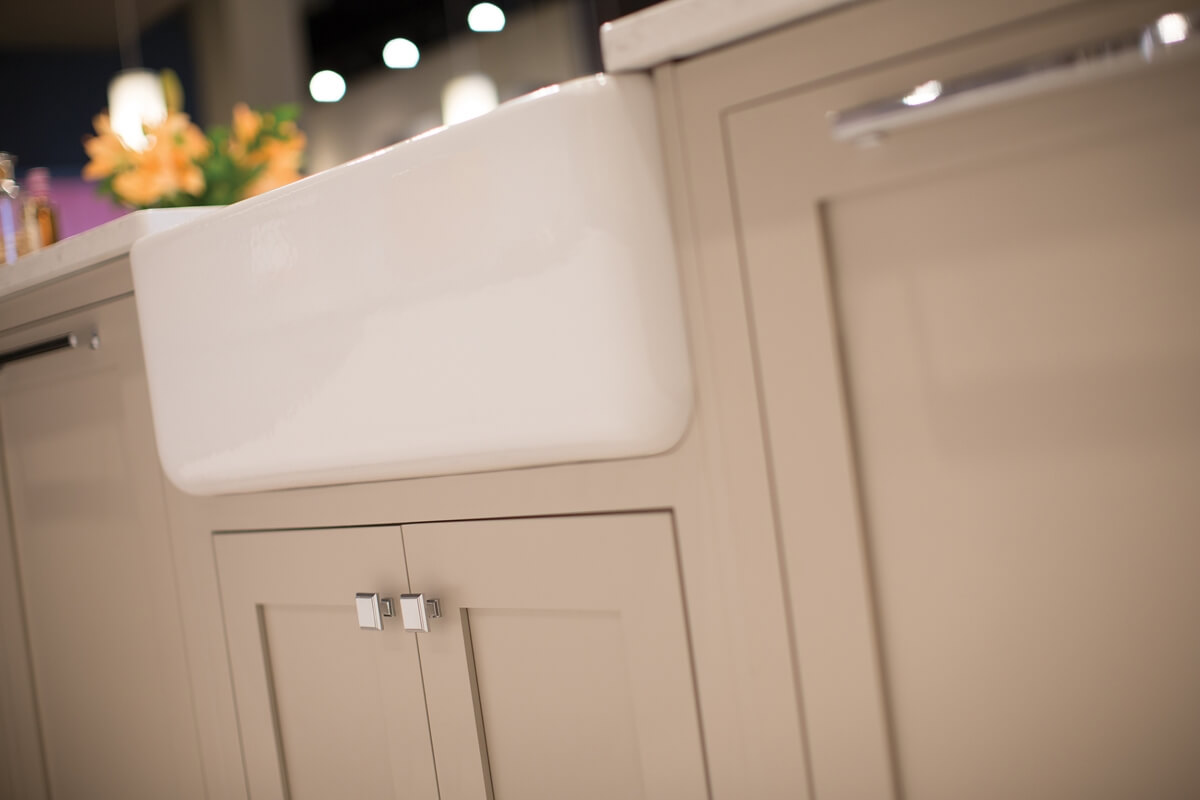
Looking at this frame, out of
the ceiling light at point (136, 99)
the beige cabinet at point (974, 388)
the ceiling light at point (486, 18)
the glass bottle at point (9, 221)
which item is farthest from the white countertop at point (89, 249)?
the ceiling light at point (486, 18)

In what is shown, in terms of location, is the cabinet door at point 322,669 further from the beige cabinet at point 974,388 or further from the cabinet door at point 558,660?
the beige cabinet at point 974,388

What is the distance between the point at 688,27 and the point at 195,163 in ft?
3.50

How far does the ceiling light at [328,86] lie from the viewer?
12.3 ft

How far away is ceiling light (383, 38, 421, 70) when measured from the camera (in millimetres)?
3555

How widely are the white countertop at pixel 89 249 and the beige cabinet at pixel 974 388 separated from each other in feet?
2.05

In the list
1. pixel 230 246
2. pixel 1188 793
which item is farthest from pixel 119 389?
pixel 1188 793

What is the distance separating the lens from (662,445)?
640 mm

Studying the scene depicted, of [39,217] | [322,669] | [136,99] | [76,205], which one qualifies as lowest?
[322,669]

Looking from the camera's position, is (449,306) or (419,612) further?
(419,612)

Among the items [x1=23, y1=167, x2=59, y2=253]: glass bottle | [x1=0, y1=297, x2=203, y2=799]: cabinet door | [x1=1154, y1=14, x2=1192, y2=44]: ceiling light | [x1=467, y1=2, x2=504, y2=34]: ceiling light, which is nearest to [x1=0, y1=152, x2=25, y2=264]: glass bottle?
[x1=23, y1=167, x2=59, y2=253]: glass bottle

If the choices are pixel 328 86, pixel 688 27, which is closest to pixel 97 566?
pixel 688 27

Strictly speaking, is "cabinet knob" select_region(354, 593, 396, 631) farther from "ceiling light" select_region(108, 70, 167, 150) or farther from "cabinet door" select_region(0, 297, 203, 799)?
"ceiling light" select_region(108, 70, 167, 150)

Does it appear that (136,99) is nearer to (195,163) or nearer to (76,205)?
(195,163)

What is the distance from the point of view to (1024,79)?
1.56 ft
